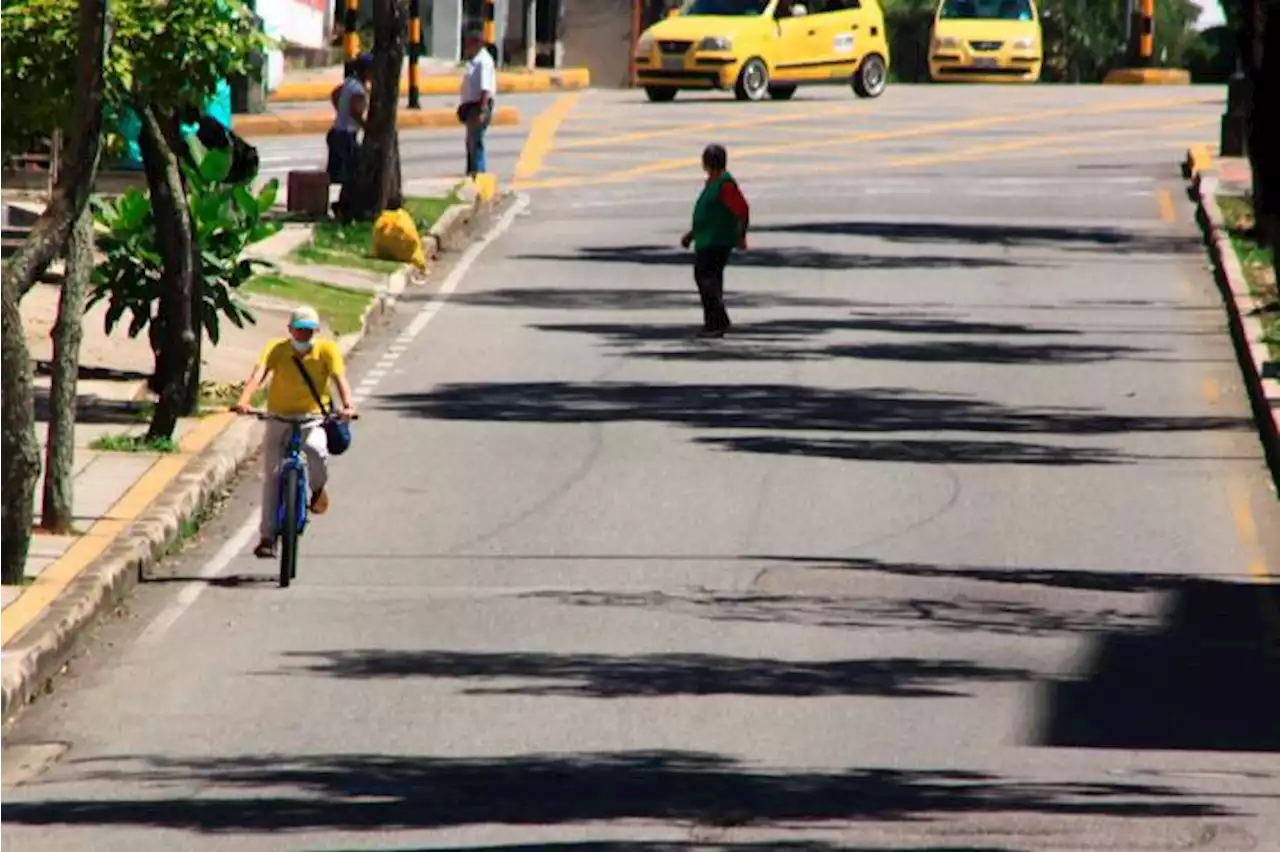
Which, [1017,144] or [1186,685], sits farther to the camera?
[1017,144]

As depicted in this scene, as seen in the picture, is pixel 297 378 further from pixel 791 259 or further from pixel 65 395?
pixel 791 259

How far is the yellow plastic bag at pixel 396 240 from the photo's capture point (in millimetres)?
34188

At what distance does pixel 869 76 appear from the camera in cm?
5747

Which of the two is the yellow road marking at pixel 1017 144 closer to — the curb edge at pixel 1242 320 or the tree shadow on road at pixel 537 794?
the curb edge at pixel 1242 320

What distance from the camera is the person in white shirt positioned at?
135ft

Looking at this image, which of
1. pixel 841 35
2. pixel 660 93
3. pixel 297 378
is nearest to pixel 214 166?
pixel 297 378

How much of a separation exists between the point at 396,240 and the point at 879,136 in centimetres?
1735

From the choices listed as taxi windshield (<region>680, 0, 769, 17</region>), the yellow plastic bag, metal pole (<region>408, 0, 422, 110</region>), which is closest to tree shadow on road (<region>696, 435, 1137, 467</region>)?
the yellow plastic bag

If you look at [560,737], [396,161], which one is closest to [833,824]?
[560,737]

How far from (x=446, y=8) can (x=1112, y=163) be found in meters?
26.2

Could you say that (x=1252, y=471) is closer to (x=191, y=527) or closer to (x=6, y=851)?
(x=191, y=527)

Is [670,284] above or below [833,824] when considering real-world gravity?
below

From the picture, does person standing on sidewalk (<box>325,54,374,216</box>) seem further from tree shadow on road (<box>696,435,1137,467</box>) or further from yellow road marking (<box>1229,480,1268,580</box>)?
yellow road marking (<box>1229,480,1268,580</box>)

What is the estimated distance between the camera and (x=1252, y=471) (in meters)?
22.7
